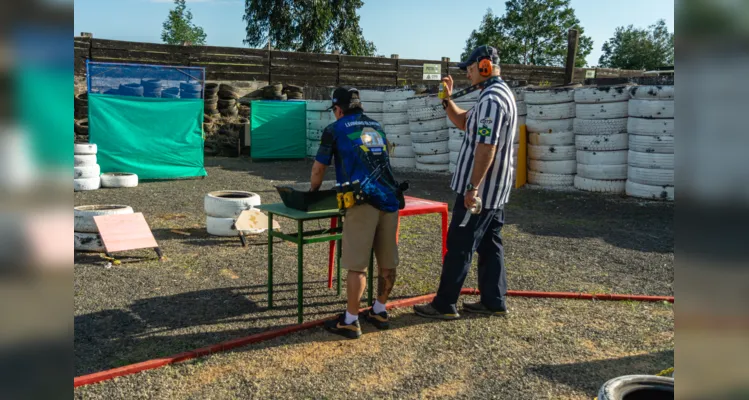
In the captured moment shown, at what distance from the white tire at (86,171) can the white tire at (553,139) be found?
8978 millimetres

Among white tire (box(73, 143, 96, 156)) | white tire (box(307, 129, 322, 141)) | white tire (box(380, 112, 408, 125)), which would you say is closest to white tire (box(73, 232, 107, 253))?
white tire (box(73, 143, 96, 156))

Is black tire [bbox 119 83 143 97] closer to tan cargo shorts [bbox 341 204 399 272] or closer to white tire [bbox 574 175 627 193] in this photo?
white tire [bbox 574 175 627 193]

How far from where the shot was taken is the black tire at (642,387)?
2410 millimetres

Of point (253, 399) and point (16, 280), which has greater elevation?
point (16, 280)

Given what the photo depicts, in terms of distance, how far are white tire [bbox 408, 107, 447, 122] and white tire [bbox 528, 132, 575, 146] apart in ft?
7.77

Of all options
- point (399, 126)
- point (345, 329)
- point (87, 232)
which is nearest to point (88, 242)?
point (87, 232)

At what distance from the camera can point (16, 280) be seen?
2.00 feet

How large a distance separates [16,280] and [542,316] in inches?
195

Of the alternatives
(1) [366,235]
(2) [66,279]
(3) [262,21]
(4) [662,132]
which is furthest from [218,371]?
(3) [262,21]

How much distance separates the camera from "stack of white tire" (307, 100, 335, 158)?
59.4 feet

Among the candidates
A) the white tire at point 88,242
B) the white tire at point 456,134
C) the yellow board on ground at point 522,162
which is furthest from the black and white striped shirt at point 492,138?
the white tire at point 456,134

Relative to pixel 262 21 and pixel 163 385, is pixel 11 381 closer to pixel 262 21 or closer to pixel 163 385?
pixel 163 385

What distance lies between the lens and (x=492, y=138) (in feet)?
14.9

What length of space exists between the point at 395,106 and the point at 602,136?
235 inches
